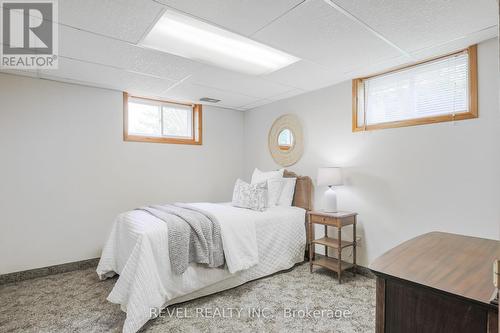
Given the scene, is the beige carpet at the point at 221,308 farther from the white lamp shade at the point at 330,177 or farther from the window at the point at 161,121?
the window at the point at 161,121

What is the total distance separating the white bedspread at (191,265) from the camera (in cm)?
204

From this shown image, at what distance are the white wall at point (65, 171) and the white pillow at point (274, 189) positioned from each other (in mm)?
1516

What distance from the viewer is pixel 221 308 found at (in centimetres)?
232

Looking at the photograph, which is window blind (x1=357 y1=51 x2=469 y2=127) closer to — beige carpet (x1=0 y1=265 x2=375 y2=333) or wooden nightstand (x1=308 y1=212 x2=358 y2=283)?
wooden nightstand (x1=308 y1=212 x2=358 y2=283)

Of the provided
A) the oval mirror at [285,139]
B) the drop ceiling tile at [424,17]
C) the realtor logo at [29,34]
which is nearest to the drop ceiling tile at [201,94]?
the oval mirror at [285,139]

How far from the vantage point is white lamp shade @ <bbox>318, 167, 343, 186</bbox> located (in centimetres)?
306

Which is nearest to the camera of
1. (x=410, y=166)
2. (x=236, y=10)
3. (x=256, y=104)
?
(x=236, y=10)

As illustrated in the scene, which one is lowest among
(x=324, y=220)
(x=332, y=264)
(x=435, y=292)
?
(x=332, y=264)

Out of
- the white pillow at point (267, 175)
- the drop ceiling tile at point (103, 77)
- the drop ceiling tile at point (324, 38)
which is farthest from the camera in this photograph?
A: the white pillow at point (267, 175)

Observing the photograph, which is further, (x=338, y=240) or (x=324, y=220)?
(x=324, y=220)

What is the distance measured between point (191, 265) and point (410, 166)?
2413mm

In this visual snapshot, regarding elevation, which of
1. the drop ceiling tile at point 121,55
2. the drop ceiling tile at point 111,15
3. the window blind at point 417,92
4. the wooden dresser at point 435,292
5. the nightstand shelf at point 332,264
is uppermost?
the drop ceiling tile at point 111,15

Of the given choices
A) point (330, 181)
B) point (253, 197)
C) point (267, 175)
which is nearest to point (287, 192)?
point (267, 175)

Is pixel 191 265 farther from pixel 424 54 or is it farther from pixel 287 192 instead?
pixel 424 54
